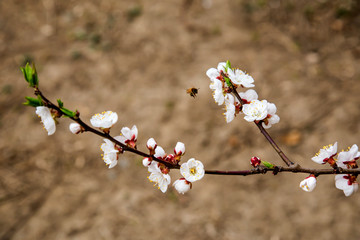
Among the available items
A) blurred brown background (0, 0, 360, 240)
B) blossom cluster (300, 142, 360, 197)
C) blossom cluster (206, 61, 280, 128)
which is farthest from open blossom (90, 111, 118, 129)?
blurred brown background (0, 0, 360, 240)

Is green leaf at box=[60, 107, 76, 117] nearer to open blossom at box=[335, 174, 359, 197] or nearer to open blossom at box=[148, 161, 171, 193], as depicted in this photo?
open blossom at box=[148, 161, 171, 193]

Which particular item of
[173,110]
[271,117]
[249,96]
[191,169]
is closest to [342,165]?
[271,117]

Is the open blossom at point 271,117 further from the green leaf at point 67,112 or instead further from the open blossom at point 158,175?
the green leaf at point 67,112

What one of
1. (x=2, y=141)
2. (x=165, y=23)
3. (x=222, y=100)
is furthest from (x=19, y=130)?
(x=222, y=100)

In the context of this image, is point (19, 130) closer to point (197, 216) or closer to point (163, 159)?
point (197, 216)

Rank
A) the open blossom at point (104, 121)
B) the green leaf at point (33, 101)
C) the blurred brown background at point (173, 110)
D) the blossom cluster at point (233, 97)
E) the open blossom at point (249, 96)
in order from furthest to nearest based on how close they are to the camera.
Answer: the blurred brown background at point (173, 110)
the open blossom at point (249, 96)
the blossom cluster at point (233, 97)
the open blossom at point (104, 121)
the green leaf at point (33, 101)

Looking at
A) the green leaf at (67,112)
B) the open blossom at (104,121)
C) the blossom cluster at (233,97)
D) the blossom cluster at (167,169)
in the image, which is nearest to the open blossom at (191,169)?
the blossom cluster at (167,169)

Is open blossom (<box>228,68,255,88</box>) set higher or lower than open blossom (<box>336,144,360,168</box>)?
higher
